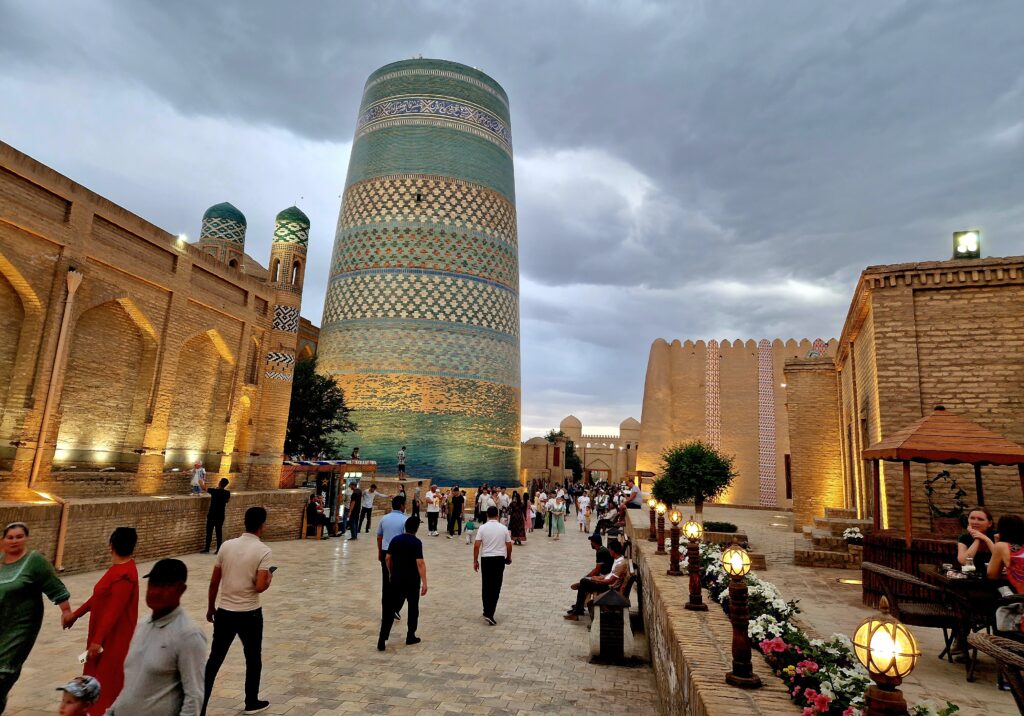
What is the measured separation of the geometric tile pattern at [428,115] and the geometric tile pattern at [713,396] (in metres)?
13.4

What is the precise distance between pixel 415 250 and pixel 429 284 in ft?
4.32

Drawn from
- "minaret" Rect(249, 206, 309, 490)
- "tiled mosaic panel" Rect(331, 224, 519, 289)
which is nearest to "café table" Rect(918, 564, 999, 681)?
"minaret" Rect(249, 206, 309, 490)

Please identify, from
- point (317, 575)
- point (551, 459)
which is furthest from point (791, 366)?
point (551, 459)

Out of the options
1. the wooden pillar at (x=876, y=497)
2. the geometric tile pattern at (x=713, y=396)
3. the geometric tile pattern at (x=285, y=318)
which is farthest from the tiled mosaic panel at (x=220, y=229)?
the geometric tile pattern at (x=713, y=396)

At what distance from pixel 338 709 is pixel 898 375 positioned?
24.6 feet

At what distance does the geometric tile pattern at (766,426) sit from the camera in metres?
24.5

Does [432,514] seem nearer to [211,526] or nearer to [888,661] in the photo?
[211,526]

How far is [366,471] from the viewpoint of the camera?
18.2 m

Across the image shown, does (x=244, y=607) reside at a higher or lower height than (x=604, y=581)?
higher

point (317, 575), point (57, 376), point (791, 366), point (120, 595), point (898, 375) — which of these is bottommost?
point (317, 575)

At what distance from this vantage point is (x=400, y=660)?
4449mm

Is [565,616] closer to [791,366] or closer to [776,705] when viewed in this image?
[776,705]

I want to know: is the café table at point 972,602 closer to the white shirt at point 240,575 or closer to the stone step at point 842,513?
the white shirt at point 240,575

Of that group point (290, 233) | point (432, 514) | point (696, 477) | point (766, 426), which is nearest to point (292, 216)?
point (290, 233)
